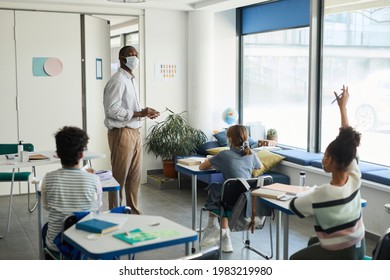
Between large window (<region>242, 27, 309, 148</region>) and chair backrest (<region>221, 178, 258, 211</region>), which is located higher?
large window (<region>242, 27, 309, 148</region>)

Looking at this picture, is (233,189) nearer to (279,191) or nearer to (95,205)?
(279,191)

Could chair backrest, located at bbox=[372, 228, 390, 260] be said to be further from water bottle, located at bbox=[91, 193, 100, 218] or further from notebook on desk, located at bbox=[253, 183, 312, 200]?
water bottle, located at bbox=[91, 193, 100, 218]

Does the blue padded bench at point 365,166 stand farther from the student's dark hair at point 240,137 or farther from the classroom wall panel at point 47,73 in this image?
the classroom wall panel at point 47,73

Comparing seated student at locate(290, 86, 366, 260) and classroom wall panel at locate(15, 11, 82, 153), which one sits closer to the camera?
seated student at locate(290, 86, 366, 260)

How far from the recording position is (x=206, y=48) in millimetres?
8414

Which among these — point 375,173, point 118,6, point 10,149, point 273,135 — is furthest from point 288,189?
point 118,6

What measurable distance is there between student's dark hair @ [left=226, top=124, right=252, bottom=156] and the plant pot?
11.4 feet

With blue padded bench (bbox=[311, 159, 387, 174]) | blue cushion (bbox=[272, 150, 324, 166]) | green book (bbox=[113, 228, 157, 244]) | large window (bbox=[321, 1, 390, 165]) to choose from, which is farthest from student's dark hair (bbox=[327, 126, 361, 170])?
blue cushion (bbox=[272, 150, 324, 166])

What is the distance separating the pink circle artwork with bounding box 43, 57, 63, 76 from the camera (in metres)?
7.84

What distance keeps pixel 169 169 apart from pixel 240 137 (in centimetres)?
360

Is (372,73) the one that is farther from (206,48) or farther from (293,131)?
(206,48)

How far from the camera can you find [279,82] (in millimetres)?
8148

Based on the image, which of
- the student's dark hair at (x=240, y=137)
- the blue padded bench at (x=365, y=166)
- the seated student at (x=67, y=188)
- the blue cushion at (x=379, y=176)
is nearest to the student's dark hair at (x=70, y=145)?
the seated student at (x=67, y=188)

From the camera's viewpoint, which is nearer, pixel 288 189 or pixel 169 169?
pixel 288 189
